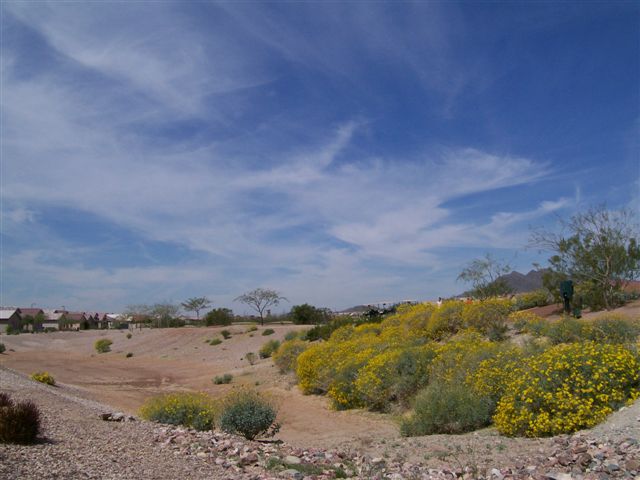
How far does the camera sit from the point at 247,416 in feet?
41.4

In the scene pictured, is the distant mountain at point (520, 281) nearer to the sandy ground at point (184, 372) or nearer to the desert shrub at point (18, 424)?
the sandy ground at point (184, 372)

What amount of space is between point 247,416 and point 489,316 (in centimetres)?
1116

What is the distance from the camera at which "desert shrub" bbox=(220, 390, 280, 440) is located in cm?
1257

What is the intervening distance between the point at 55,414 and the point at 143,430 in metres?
2.37

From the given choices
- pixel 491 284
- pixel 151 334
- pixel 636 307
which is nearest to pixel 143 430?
pixel 636 307

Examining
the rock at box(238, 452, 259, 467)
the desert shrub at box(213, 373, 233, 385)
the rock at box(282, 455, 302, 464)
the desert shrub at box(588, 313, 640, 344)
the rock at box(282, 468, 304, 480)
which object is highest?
the desert shrub at box(588, 313, 640, 344)

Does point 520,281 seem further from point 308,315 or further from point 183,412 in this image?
point 183,412

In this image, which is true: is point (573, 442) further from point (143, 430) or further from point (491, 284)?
point (491, 284)

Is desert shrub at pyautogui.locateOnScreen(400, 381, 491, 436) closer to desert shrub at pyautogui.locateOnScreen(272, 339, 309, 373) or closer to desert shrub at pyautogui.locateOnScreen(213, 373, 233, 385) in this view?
desert shrub at pyautogui.locateOnScreen(272, 339, 309, 373)

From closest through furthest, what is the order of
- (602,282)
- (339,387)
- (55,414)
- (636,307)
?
1. (55,414)
2. (339,387)
3. (636,307)
4. (602,282)

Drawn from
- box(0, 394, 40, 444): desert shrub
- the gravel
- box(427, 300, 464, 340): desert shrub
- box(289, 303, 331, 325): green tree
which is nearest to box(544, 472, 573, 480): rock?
the gravel

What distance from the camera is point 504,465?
27.2 ft

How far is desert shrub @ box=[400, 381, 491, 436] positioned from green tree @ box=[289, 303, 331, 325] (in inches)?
2021

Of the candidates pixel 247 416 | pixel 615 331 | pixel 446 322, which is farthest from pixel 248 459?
pixel 446 322
